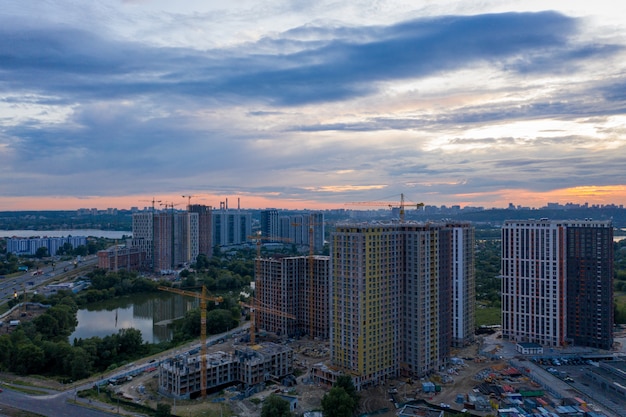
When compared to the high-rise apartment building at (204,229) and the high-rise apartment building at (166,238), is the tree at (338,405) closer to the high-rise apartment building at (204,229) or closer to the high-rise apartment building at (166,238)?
the high-rise apartment building at (166,238)

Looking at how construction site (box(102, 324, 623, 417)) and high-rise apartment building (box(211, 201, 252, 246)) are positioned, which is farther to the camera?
high-rise apartment building (box(211, 201, 252, 246))

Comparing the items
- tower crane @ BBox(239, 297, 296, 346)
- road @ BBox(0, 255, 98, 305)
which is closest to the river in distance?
tower crane @ BBox(239, 297, 296, 346)

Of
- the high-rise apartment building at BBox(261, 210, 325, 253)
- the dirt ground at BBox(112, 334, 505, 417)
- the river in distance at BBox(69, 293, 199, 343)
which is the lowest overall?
the river in distance at BBox(69, 293, 199, 343)

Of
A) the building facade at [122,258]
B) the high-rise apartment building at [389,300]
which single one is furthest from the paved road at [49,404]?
the building facade at [122,258]

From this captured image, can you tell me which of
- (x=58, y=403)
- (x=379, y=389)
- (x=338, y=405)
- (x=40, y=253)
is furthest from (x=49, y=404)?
(x=40, y=253)

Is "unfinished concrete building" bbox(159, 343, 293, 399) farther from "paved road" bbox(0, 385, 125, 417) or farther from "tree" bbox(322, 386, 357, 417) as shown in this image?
"tree" bbox(322, 386, 357, 417)

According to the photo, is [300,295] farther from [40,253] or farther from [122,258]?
[40,253]

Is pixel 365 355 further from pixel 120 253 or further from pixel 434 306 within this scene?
pixel 120 253

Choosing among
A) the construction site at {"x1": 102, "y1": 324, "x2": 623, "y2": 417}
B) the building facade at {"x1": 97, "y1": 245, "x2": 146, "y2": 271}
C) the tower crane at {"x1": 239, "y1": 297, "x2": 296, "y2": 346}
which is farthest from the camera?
the building facade at {"x1": 97, "y1": 245, "x2": 146, "y2": 271}
